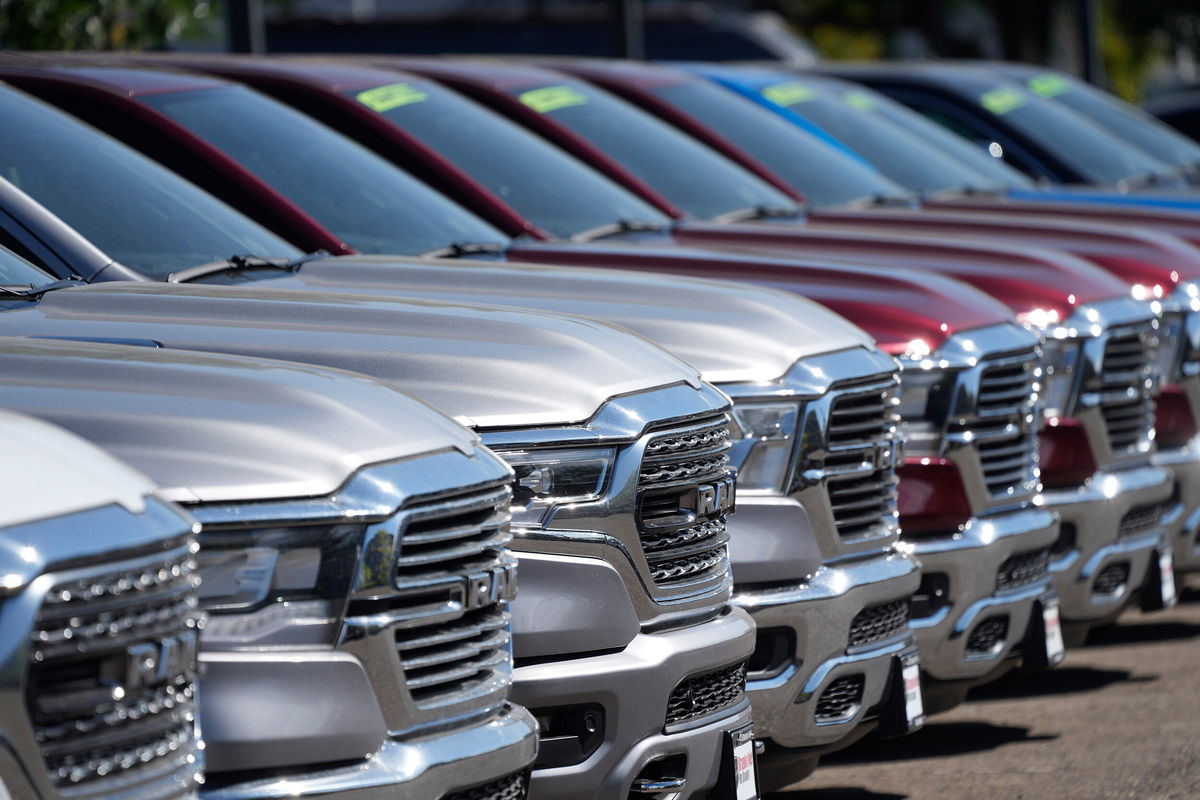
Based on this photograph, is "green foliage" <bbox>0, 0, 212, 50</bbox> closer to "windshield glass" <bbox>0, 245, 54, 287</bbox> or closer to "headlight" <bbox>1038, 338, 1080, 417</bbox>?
"headlight" <bbox>1038, 338, 1080, 417</bbox>

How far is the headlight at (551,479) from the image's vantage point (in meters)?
4.46

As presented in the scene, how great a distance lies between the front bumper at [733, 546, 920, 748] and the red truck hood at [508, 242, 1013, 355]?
115cm

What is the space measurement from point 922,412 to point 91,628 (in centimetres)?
425

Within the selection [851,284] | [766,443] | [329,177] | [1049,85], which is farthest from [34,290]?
[1049,85]

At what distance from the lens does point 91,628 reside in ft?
9.74

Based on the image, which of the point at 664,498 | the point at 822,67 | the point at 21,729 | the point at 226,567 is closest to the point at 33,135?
the point at 664,498

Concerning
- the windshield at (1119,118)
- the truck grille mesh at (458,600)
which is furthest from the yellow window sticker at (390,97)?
the windshield at (1119,118)

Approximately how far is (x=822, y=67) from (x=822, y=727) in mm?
9834

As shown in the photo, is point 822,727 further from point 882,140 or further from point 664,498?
point 882,140

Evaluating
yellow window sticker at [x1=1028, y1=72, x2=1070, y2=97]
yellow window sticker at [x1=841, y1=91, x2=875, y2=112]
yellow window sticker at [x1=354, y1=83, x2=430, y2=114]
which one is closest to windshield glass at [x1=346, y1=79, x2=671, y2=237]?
yellow window sticker at [x1=354, y1=83, x2=430, y2=114]

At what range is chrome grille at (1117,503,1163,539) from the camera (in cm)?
806

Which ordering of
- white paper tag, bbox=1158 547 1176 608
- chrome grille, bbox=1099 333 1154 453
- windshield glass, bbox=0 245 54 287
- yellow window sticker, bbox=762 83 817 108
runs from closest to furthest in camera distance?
1. windshield glass, bbox=0 245 54 287
2. chrome grille, bbox=1099 333 1154 453
3. white paper tag, bbox=1158 547 1176 608
4. yellow window sticker, bbox=762 83 817 108

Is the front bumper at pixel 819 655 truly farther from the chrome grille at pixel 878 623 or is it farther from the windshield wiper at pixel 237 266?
the windshield wiper at pixel 237 266

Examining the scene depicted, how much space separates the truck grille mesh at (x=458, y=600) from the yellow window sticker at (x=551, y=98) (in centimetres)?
577
